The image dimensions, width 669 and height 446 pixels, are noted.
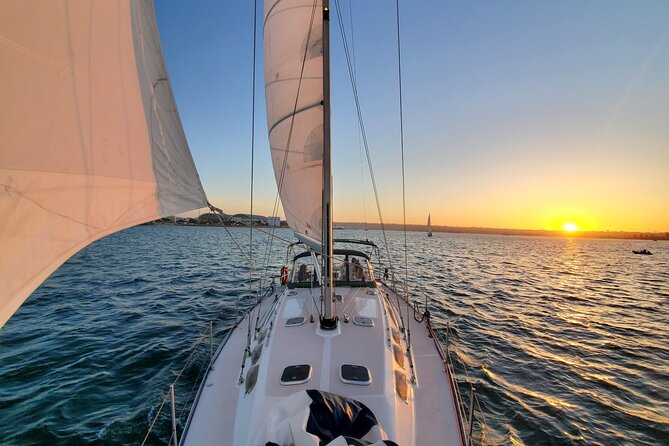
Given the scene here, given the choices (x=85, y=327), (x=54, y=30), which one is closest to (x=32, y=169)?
(x=54, y=30)

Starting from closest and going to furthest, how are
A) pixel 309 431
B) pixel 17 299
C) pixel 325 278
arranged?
pixel 17 299, pixel 309 431, pixel 325 278

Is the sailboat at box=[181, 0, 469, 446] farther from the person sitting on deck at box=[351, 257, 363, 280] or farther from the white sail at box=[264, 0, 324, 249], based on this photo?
the person sitting on deck at box=[351, 257, 363, 280]

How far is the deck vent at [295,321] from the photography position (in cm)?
559

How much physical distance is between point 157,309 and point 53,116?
12.9 metres

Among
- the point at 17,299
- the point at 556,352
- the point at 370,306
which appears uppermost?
the point at 17,299

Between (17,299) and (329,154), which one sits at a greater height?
(329,154)

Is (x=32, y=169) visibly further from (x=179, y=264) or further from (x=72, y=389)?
(x=179, y=264)

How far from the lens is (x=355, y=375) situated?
427 cm

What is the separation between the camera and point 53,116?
208 centimetres

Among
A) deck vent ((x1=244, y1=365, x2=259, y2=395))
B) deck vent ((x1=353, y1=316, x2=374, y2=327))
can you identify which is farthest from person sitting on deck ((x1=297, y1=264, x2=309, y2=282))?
deck vent ((x1=244, y1=365, x2=259, y2=395))

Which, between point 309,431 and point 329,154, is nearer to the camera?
point 309,431

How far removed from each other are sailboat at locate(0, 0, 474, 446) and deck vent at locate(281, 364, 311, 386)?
0.01 meters

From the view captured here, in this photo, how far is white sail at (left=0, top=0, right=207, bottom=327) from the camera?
185 centimetres

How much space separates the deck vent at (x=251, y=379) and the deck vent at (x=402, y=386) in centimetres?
213
